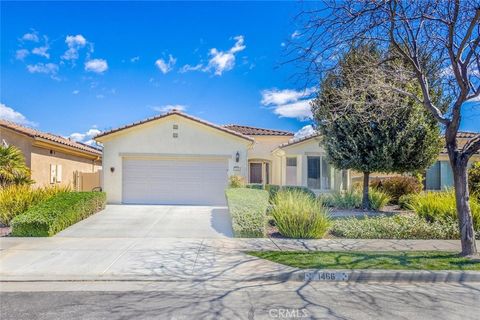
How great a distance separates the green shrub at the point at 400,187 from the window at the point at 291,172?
4.81 meters

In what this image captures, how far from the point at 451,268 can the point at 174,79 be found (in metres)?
13.2

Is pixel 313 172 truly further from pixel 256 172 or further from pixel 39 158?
pixel 39 158

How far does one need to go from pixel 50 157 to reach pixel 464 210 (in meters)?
17.6

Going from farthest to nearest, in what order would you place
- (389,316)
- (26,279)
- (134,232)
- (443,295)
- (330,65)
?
1. (134,232)
2. (330,65)
3. (26,279)
4. (443,295)
5. (389,316)

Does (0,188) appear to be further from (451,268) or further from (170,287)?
(451,268)

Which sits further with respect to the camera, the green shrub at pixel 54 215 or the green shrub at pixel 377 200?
the green shrub at pixel 377 200

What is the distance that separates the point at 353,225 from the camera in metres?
9.91

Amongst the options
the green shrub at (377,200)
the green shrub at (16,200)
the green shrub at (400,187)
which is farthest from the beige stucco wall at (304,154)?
the green shrub at (16,200)

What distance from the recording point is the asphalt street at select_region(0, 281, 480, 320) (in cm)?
454

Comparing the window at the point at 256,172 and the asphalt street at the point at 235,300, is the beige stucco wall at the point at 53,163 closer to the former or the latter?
the asphalt street at the point at 235,300

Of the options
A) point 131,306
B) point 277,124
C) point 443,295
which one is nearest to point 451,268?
point 443,295

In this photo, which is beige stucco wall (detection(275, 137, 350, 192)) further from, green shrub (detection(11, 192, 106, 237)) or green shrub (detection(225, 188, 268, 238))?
green shrub (detection(11, 192, 106, 237))

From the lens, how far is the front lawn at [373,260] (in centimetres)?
647

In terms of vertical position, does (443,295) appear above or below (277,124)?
below
